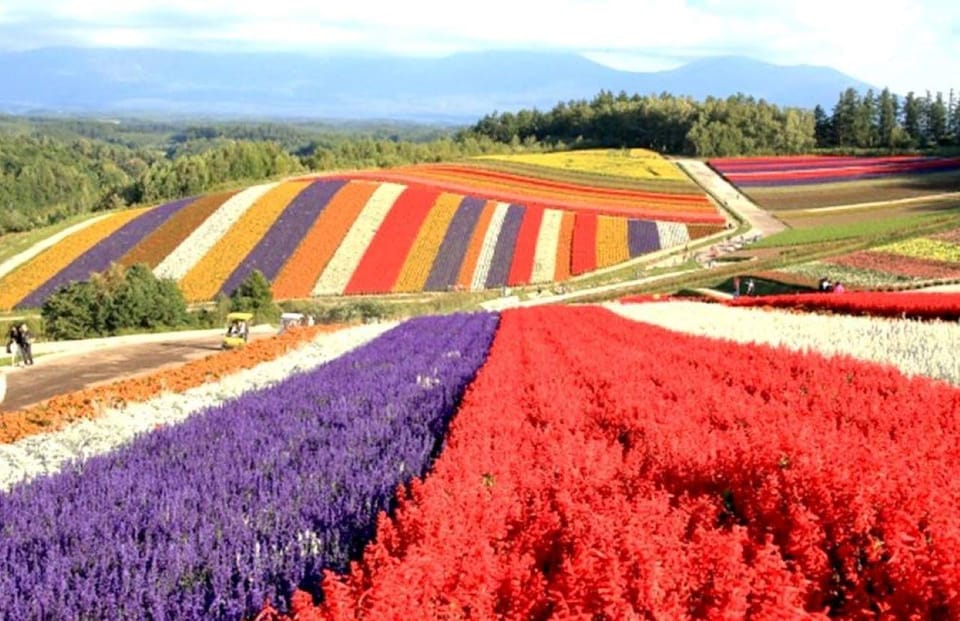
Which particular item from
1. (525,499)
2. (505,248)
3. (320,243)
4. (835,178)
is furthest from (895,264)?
(835,178)

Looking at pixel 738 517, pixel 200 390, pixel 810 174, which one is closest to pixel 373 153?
pixel 810 174

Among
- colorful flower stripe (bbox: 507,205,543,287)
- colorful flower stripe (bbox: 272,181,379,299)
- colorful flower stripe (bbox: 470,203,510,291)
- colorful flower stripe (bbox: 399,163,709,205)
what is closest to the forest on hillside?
colorful flower stripe (bbox: 399,163,709,205)

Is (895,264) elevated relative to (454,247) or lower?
elevated

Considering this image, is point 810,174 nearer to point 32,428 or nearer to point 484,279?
point 484,279

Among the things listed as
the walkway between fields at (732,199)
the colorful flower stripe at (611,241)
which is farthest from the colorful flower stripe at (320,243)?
the walkway between fields at (732,199)

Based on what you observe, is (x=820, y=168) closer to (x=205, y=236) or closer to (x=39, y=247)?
(x=205, y=236)

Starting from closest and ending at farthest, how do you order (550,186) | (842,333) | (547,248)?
1. (842,333)
2. (547,248)
3. (550,186)

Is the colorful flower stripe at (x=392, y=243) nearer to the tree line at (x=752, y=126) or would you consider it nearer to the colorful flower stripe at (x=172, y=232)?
the colorful flower stripe at (x=172, y=232)
